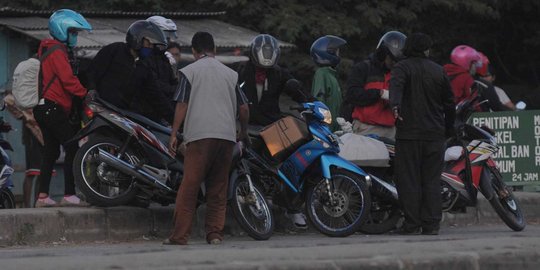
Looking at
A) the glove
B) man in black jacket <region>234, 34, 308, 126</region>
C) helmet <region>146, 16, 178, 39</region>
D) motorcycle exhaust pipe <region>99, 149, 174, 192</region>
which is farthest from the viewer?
helmet <region>146, 16, 178, 39</region>

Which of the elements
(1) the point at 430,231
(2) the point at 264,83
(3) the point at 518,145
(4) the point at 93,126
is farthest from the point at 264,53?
(3) the point at 518,145

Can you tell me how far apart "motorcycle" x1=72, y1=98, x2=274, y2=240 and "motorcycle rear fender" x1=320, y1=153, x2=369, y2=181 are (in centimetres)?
63

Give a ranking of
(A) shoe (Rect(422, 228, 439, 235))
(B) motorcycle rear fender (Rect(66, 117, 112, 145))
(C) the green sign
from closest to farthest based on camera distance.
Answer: (B) motorcycle rear fender (Rect(66, 117, 112, 145))
(A) shoe (Rect(422, 228, 439, 235))
(C) the green sign

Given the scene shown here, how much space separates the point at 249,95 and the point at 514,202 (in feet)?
9.15


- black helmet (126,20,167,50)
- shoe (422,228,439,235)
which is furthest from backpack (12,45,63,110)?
shoe (422,228,439,235)

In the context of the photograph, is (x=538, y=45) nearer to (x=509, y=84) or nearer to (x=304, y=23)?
(x=509, y=84)

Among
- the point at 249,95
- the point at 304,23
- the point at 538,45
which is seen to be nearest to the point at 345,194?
the point at 249,95

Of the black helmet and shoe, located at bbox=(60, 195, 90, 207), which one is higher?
the black helmet

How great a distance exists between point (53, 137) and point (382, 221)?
10.0ft

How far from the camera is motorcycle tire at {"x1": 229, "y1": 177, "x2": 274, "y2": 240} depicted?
1086cm

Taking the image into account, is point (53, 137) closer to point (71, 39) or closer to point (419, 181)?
point (71, 39)

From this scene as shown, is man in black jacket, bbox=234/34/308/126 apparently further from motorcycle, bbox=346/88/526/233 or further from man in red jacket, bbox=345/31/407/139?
motorcycle, bbox=346/88/526/233

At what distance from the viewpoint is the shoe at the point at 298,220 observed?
12.4 metres

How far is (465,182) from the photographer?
40.9 feet
